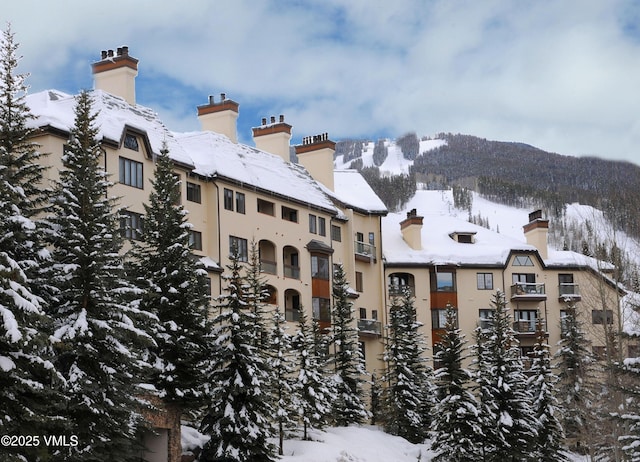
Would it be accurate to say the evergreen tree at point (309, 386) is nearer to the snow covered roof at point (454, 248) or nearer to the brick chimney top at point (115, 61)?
the brick chimney top at point (115, 61)

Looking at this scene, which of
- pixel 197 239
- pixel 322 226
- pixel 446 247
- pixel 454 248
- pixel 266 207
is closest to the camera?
pixel 197 239

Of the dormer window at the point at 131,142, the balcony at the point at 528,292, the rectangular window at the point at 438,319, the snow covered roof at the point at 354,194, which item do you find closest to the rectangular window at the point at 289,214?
the snow covered roof at the point at 354,194

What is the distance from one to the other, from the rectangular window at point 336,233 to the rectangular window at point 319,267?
2661mm

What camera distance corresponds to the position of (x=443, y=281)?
72.2m

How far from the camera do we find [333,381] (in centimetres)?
5056

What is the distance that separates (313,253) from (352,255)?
18.0 feet

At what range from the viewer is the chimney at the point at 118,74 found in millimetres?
50812

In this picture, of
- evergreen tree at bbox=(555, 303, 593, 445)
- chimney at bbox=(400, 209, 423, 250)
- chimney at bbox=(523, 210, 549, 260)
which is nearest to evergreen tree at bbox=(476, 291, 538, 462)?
evergreen tree at bbox=(555, 303, 593, 445)

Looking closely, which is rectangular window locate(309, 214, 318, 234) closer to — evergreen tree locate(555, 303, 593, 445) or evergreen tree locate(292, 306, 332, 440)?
evergreen tree locate(292, 306, 332, 440)

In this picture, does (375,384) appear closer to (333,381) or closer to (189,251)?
(333,381)

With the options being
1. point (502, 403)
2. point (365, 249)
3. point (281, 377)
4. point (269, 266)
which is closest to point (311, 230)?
point (269, 266)

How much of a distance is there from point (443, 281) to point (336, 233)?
11685mm

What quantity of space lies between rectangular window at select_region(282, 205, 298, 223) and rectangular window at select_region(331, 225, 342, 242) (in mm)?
5022

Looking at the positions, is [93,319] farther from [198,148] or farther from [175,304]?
[198,148]
